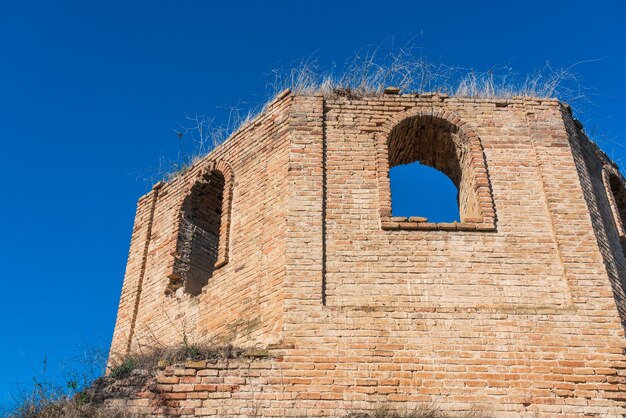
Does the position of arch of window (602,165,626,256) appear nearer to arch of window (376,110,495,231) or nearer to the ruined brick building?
the ruined brick building

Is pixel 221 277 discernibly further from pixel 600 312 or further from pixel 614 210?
pixel 614 210

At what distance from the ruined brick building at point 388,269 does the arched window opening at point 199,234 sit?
0.08 feet

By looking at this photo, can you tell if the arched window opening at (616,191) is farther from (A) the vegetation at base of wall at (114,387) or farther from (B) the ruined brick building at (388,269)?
(A) the vegetation at base of wall at (114,387)

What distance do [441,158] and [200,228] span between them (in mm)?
3406

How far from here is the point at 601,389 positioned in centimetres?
668

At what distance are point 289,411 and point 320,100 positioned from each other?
398 centimetres

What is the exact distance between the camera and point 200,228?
9984mm

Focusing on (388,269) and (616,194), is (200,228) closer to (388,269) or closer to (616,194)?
(388,269)

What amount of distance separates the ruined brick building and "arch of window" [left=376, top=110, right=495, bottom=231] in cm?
2

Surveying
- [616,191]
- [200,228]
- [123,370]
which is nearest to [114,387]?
[123,370]

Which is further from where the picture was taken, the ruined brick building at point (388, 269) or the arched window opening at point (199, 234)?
the arched window opening at point (199, 234)

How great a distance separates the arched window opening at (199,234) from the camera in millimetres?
9445

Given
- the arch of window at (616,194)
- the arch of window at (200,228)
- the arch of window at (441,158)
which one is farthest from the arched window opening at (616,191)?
Result: the arch of window at (200,228)

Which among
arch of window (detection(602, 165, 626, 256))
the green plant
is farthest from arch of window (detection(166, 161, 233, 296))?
arch of window (detection(602, 165, 626, 256))
